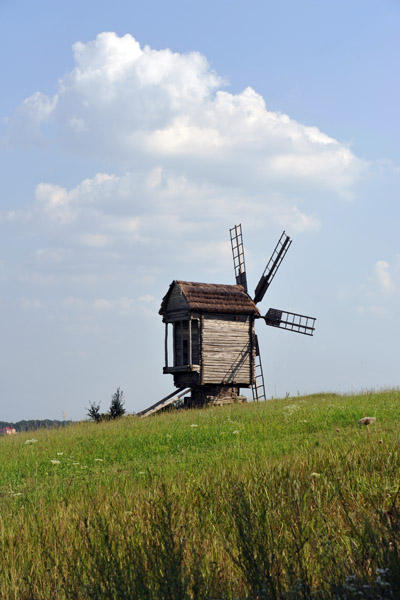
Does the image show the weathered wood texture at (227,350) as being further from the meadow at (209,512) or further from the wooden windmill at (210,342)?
the meadow at (209,512)

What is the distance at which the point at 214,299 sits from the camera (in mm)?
29812

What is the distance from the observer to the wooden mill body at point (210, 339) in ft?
94.8

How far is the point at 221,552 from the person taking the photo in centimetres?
551

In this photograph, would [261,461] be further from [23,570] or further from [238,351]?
[238,351]

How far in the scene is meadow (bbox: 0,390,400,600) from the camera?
166 inches

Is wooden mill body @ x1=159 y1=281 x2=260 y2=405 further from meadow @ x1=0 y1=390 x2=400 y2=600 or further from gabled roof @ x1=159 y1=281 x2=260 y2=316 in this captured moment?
meadow @ x1=0 y1=390 x2=400 y2=600

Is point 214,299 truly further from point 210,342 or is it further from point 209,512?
point 209,512

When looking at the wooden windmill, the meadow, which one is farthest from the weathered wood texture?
the meadow

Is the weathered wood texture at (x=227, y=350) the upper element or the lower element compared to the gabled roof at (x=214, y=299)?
lower

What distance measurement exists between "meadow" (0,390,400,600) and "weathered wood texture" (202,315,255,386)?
1136cm

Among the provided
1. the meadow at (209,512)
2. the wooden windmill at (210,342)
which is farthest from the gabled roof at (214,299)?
the meadow at (209,512)

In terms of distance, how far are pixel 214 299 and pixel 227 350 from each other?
2515mm

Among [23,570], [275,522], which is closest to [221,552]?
[275,522]

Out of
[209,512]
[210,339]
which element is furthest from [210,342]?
[209,512]
